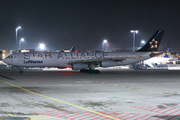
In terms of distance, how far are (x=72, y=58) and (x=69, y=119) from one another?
3487cm

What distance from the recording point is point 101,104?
44.4ft

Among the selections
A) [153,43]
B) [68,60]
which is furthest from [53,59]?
[153,43]

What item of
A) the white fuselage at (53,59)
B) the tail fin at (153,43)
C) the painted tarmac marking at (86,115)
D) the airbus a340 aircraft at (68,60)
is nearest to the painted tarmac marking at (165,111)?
the painted tarmac marking at (86,115)

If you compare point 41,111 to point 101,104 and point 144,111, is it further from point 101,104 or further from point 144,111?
point 144,111

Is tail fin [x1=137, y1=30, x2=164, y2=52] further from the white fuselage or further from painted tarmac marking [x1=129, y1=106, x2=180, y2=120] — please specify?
painted tarmac marking [x1=129, y1=106, x2=180, y2=120]

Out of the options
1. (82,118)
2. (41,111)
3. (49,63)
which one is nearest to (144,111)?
(82,118)

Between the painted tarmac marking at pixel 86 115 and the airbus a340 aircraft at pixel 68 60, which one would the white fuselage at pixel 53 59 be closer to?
the airbus a340 aircraft at pixel 68 60

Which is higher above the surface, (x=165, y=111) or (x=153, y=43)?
(x=153, y=43)

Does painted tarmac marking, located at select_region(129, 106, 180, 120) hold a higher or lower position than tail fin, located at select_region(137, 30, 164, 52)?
lower

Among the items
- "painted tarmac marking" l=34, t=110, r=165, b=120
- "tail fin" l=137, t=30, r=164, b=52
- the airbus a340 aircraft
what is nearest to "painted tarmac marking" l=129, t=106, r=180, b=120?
"painted tarmac marking" l=34, t=110, r=165, b=120

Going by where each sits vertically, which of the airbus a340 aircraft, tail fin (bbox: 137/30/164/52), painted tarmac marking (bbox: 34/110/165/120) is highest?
tail fin (bbox: 137/30/164/52)

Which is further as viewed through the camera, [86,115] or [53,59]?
[53,59]

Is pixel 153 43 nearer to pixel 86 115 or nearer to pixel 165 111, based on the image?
pixel 165 111

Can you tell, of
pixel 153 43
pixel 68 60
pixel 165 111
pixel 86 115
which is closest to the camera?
pixel 86 115
